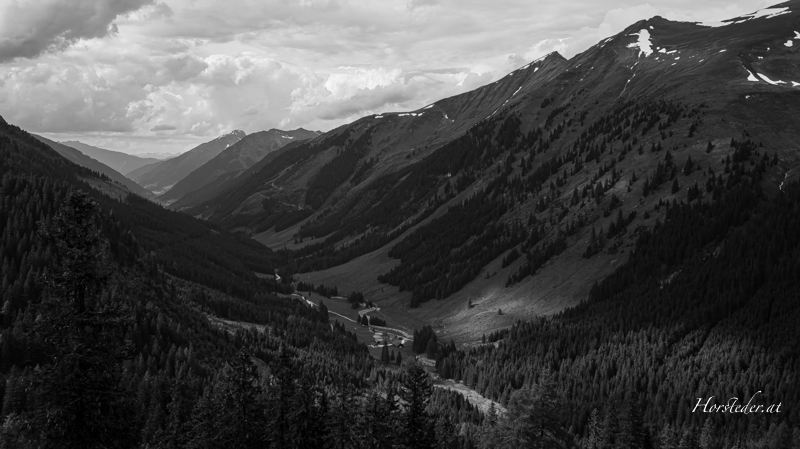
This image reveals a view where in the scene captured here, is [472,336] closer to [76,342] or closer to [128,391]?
[128,391]

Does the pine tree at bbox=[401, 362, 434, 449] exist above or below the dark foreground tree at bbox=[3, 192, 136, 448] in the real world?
below

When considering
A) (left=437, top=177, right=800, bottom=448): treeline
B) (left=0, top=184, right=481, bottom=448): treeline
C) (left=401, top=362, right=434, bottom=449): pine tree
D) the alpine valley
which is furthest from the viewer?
(left=437, top=177, right=800, bottom=448): treeline

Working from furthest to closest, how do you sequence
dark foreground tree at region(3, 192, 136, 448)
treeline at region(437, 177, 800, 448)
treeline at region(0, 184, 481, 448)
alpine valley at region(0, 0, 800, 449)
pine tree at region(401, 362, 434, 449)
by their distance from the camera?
treeline at region(437, 177, 800, 448), pine tree at region(401, 362, 434, 449), alpine valley at region(0, 0, 800, 449), treeline at region(0, 184, 481, 448), dark foreground tree at region(3, 192, 136, 448)

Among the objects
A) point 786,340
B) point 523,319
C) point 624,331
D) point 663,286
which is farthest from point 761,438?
point 523,319

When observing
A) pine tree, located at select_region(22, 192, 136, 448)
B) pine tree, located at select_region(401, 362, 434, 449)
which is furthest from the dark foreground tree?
pine tree, located at select_region(401, 362, 434, 449)

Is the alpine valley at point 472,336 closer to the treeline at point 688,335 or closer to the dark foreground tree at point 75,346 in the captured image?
the dark foreground tree at point 75,346

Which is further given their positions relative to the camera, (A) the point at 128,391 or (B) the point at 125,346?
(A) the point at 128,391

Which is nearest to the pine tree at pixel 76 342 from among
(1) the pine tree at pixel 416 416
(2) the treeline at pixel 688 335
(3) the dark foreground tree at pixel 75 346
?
(3) the dark foreground tree at pixel 75 346

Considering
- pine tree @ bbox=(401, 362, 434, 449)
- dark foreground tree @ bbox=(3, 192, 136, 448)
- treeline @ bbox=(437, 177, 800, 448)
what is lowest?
treeline @ bbox=(437, 177, 800, 448)

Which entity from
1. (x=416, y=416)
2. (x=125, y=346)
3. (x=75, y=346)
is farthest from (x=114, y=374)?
(x=416, y=416)

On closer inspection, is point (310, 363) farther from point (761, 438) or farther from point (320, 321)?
point (761, 438)

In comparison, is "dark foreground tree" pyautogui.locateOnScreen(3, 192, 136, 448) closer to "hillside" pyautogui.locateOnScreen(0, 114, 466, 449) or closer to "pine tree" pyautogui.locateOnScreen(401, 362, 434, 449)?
"hillside" pyautogui.locateOnScreen(0, 114, 466, 449)
